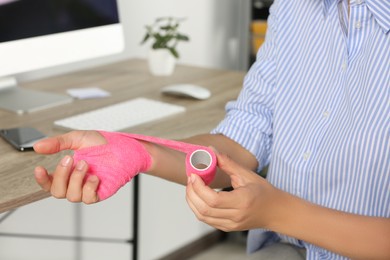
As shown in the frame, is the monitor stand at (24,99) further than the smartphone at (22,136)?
Yes

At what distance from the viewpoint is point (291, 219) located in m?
0.93

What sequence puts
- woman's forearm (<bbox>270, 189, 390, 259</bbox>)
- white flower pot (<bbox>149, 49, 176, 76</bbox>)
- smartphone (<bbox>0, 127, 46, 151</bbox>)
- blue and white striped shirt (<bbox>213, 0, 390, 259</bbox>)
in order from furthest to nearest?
1. white flower pot (<bbox>149, 49, 176, 76</bbox>)
2. smartphone (<bbox>0, 127, 46, 151</bbox>)
3. blue and white striped shirt (<bbox>213, 0, 390, 259</bbox>)
4. woman's forearm (<bbox>270, 189, 390, 259</bbox>)

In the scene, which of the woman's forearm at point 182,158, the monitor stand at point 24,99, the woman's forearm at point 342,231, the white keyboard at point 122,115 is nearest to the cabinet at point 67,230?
the monitor stand at point 24,99

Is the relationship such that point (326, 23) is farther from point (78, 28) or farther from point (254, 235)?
point (78, 28)

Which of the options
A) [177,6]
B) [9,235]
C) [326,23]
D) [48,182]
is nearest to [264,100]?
[326,23]

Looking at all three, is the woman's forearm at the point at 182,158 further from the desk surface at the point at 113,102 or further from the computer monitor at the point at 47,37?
the computer monitor at the point at 47,37

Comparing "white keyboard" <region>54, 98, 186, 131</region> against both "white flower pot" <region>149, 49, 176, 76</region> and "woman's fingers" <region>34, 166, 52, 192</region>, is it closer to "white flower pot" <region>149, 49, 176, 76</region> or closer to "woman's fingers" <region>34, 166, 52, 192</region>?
"white flower pot" <region>149, 49, 176, 76</region>

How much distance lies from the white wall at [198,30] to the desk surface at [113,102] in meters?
0.12

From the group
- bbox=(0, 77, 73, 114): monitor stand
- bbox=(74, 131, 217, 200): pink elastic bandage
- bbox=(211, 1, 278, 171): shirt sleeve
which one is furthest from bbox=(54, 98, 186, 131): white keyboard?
bbox=(74, 131, 217, 200): pink elastic bandage

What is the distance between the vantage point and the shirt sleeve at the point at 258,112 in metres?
1.22

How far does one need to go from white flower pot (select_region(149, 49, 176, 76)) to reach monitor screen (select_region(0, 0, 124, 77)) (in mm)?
182

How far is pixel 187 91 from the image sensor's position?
1598 millimetres

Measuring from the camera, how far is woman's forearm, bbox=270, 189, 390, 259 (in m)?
0.94

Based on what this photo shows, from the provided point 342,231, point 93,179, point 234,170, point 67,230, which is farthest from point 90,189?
point 67,230
